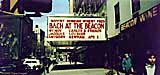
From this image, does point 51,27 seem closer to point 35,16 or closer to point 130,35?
point 130,35

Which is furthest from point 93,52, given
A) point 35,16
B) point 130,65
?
point 35,16

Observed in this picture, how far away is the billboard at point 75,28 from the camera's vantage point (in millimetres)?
29298

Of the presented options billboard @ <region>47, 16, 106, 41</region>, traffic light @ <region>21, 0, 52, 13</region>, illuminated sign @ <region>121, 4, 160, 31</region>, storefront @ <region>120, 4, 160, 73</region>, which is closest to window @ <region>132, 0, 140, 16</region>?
storefront @ <region>120, 4, 160, 73</region>

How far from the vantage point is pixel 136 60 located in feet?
71.6

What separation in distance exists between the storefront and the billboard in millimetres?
4860

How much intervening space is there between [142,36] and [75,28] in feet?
34.4

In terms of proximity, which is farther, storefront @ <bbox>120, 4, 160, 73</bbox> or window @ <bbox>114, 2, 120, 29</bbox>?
window @ <bbox>114, 2, 120, 29</bbox>

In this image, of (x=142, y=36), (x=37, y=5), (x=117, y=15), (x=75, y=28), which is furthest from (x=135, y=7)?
(x=37, y=5)

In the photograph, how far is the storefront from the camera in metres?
15.6

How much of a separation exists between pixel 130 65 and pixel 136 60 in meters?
5.85

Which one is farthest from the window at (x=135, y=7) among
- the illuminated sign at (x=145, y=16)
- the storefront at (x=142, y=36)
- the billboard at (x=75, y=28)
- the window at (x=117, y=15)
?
the billboard at (x=75, y=28)

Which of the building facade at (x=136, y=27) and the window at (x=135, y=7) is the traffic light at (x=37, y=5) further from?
the window at (x=135, y=7)

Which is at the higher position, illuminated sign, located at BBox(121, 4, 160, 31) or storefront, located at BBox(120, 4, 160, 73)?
illuminated sign, located at BBox(121, 4, 160, 31)

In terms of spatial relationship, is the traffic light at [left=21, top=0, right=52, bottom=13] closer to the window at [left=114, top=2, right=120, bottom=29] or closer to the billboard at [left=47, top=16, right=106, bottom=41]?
the window at [left=114, top=2, right=120, bottom=29]
